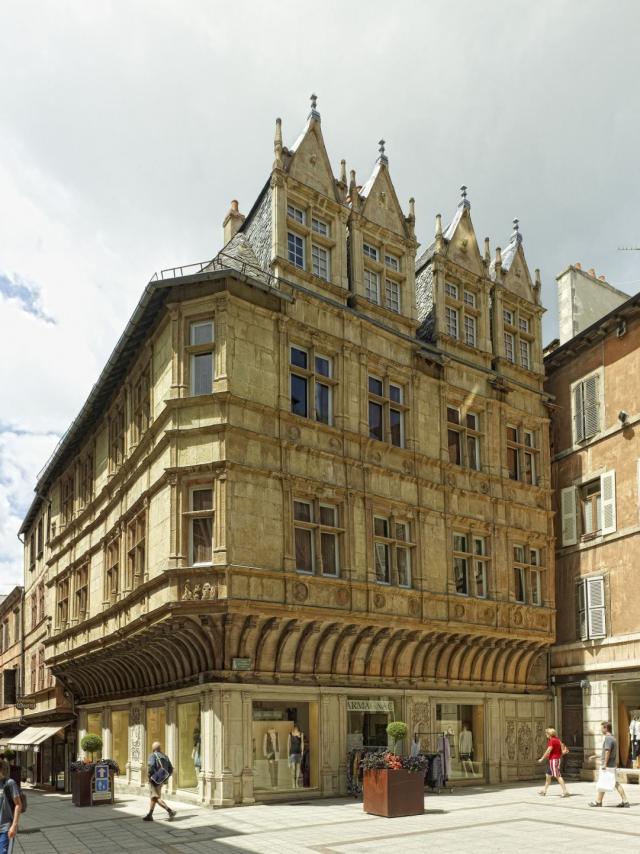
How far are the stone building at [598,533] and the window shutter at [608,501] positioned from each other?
0.03 metres

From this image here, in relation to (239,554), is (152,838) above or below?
below

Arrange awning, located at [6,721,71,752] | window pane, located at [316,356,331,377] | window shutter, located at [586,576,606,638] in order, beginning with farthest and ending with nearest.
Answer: awning, located at [6,721,71,752] < window shutter, located at [586,576,606,638] < window pane, located at [316,356,331,377]

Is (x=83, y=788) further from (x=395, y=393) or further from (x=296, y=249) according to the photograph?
(x=296, y=249)

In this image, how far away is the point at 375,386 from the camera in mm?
27359

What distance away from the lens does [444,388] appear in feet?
95.4

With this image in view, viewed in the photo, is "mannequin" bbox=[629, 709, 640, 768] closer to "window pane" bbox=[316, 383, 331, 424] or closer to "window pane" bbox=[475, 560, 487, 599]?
"window pane" bbox=[475, 560, 487, 599]

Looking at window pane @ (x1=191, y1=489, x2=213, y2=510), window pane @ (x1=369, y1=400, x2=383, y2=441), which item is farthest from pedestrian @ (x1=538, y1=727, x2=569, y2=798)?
window pane @ (x1=191, y1=489, x2=213, y2=510)

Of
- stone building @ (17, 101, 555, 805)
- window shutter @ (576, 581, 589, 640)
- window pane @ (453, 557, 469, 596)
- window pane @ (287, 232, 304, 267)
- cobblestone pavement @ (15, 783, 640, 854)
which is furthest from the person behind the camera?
window shutter @ (576, 581, 589, 640)

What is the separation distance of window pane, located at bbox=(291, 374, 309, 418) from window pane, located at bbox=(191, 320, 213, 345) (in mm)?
2623

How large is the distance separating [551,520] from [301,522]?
11.3 m

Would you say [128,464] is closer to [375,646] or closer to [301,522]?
[301,522]

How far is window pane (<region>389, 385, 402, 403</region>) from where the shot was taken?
27789mm

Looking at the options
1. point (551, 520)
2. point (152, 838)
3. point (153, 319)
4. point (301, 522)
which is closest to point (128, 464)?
point (153, 319)

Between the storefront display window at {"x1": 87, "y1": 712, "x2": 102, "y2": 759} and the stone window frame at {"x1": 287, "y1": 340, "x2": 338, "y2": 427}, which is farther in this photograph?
the storefront display window at {"x1": 87, "y1": 712, "x2": 102, "y2": 759}
